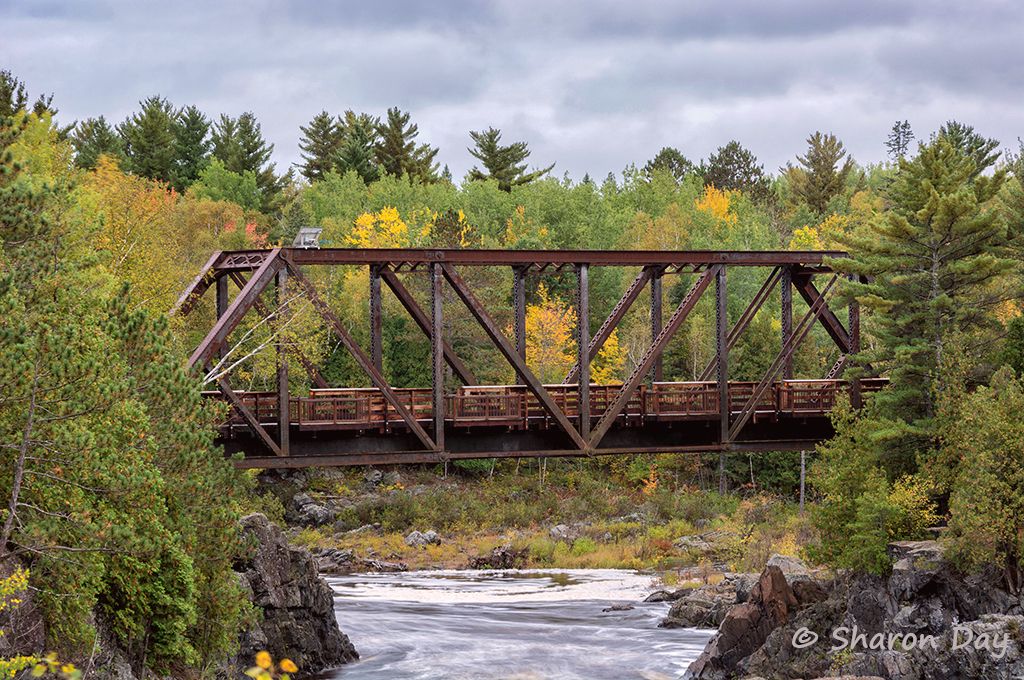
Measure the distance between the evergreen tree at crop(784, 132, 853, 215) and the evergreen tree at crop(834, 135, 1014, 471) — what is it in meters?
77.1

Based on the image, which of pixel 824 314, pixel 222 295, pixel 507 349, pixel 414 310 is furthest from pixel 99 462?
pixel 824 314

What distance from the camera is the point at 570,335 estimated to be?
65.1m

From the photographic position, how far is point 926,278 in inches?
1139

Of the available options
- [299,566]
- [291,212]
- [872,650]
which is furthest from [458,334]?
Result: [872,650]

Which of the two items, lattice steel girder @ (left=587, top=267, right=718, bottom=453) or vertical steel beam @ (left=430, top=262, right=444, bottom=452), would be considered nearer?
vertical steel beam @ (left=430, top=262, right=444, bottom=452)

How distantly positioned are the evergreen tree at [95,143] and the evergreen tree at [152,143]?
1.33 meters

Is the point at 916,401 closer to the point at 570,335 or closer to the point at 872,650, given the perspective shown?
the point at 872,650

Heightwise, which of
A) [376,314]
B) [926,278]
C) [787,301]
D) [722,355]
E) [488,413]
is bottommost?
[488,413]

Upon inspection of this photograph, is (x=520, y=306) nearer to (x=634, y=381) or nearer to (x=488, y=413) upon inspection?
(x=488, y=413)

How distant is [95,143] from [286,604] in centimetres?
6362

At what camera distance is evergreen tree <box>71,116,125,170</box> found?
245ft

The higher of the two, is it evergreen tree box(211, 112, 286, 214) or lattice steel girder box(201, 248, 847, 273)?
evergreen tree box(211, 112, 286, 214)

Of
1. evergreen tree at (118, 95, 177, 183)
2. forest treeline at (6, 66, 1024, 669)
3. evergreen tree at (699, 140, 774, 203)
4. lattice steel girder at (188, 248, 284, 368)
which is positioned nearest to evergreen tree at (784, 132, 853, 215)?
evergreen tree at (699, 140, 774, 203)

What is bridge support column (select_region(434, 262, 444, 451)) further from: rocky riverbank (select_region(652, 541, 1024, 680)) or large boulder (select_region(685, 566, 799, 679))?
rocky riverbank (select_region(652, 541, 1024, 680))
